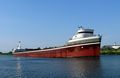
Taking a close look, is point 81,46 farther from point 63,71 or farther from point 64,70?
point 63,71

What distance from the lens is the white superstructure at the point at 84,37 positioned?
259ft

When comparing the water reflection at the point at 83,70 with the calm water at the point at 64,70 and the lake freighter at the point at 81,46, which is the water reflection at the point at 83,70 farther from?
the lake freighter at the point at 81,46

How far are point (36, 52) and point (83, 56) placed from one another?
29.0 meters

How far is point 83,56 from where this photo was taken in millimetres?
79062

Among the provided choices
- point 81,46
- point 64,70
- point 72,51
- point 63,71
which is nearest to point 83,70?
point 63,71

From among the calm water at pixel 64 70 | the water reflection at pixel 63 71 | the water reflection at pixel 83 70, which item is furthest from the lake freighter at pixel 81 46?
the water reflection at pixel 83 70

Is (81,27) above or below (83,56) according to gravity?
above

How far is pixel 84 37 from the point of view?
81188 mm

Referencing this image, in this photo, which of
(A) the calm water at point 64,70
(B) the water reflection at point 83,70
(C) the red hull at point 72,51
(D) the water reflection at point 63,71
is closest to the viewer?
(B) the water reflection at point 83,70

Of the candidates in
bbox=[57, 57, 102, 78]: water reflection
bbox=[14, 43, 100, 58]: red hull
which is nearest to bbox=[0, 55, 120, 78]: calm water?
bbox=[57, 57, 102, 78]: water reflection

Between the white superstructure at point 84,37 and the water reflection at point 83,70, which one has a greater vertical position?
the white superstructure at point 84,37

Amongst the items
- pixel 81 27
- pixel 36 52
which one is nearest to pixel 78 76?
pixel 81 27

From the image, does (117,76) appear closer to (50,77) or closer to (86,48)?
(50,77)

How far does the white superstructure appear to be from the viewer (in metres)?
79.1
